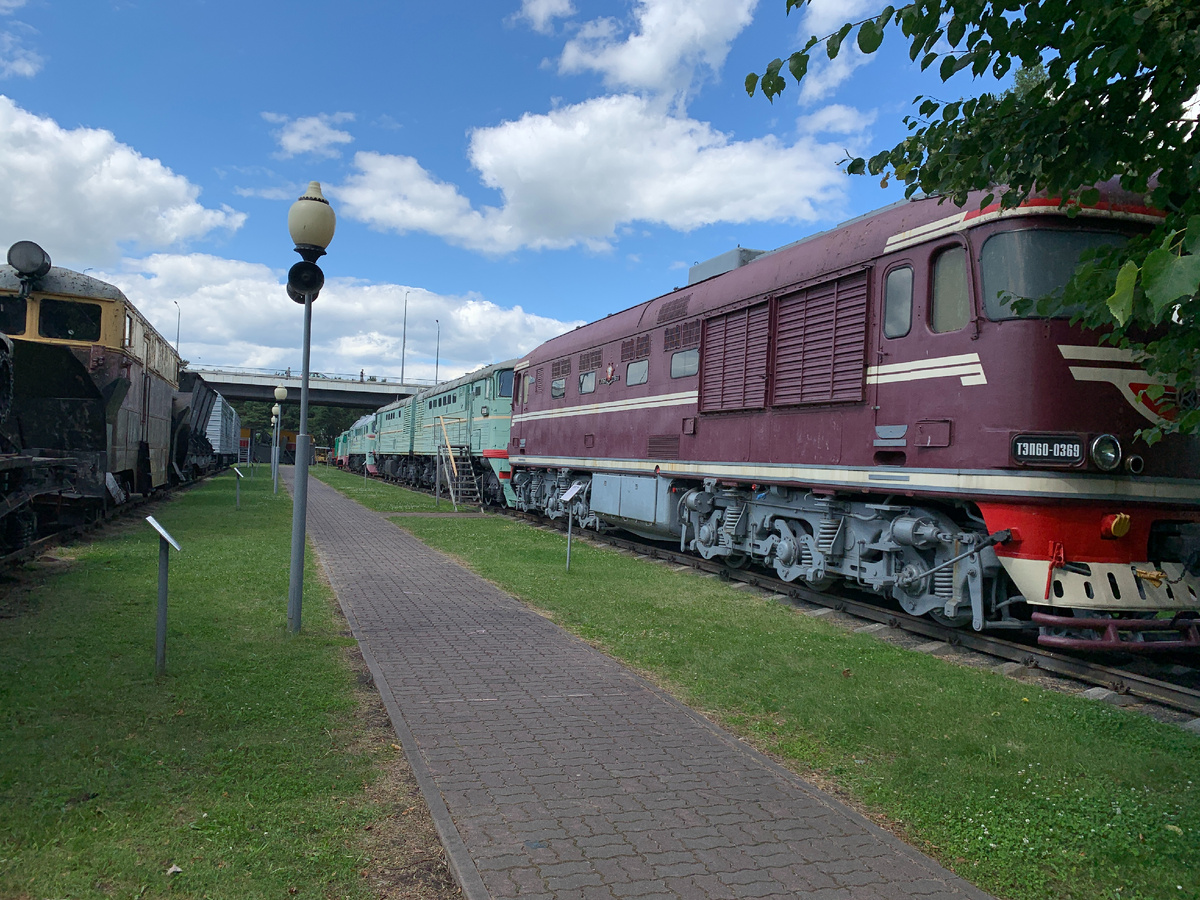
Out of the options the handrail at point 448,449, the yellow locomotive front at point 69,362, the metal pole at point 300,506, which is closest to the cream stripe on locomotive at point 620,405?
the handrail at point 448,449

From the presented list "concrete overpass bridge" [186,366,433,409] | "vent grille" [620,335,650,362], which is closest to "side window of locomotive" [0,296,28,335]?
"vent grille" [620,335,650,362]

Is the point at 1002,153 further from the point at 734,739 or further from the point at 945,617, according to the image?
the point at 945,617

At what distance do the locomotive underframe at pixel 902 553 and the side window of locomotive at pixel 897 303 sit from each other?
5.24 feet

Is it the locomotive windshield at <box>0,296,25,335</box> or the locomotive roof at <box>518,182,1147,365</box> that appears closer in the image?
the locomotive roof at <box>518,182,1147,365</box>

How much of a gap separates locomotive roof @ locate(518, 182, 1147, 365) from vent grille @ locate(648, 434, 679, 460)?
1.71 m

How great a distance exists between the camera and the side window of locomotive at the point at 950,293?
7020mm

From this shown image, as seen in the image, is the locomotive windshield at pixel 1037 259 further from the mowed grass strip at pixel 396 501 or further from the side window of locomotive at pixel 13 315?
the mowed grass strip at pixel 396 501

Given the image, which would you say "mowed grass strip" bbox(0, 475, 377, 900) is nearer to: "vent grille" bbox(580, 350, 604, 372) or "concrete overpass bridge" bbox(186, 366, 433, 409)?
"vent grille" bbox(580, 350, 604, 372)

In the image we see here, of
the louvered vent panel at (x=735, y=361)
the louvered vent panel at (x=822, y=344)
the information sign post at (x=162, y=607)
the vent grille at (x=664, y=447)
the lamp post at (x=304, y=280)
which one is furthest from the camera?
the vent grille at (x=664, y=447)

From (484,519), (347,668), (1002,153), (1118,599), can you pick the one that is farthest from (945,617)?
(484,519)

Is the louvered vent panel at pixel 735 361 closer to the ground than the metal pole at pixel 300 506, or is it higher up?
higher up

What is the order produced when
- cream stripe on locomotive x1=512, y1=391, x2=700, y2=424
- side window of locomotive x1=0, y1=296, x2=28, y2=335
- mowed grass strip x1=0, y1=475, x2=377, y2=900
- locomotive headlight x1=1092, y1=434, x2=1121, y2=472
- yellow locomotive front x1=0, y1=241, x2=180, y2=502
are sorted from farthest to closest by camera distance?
side window of locomotive x1=0, y1=296, x2=28, y2=335 → cream stripe on locomotive x1=512, y1=391, x2=700, y2=424 → yellow locomotive front x1=0, y1=241, x2=180, y2=502 → locomotive headlight x1=1092, y1=434, x2=1121, y2=472 → mowed grass strip x1=0, y1=475, x2=377, y2=900

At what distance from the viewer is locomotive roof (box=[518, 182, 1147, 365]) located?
7.02m

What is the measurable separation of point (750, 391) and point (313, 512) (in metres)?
13.7
